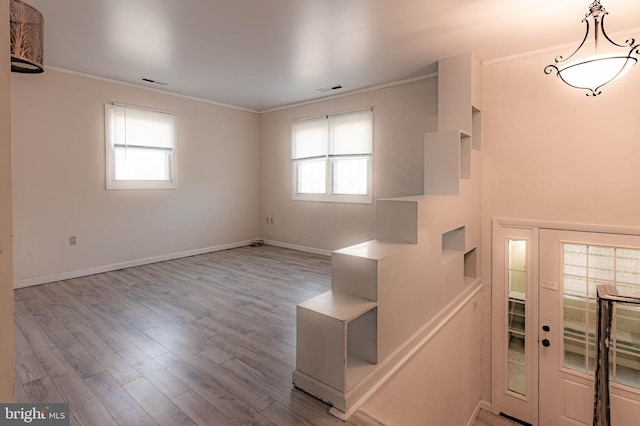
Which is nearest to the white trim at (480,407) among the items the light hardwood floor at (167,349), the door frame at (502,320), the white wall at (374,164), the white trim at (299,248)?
the door frame at (502,320)

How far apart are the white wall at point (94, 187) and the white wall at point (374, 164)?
2.64ft

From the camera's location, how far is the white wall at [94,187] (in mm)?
3988

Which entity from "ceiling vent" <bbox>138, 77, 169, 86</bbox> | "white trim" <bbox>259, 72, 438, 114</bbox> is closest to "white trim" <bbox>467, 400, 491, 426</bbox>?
"white trim" <bbox>259, 72, 438, 114</bbox>

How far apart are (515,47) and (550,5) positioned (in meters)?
0.83

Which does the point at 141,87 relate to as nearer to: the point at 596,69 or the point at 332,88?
the point at 332,88

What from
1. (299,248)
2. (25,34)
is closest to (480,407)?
(299,248)

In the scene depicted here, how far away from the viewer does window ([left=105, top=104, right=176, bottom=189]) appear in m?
4.68

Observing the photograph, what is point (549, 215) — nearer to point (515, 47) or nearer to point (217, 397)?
point (515, 47)

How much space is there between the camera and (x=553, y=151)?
11.5ft

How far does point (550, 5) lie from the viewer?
2646mm

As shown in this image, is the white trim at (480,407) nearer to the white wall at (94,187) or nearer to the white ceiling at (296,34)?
the white ceiling at (296,34)

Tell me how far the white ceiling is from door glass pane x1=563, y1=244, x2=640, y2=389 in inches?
86.0

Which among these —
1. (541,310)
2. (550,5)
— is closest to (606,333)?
(541,310)

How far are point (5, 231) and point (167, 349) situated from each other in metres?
2.27
